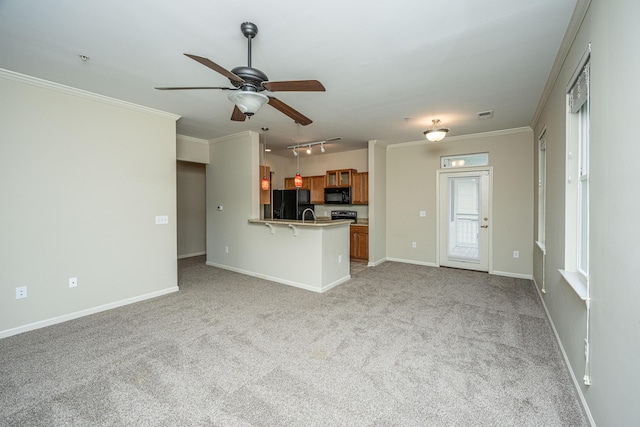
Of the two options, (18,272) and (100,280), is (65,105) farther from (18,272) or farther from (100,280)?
(100,280)

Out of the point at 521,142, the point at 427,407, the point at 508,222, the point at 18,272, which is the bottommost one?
the point at 427,407

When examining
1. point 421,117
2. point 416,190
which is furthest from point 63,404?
point 416,190

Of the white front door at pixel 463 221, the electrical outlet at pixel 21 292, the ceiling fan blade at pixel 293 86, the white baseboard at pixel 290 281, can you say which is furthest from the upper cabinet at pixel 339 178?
the electrical outlet at pixel 21 292

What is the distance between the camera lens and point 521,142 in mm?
4789

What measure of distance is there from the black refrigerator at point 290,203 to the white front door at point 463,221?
2.95 metres

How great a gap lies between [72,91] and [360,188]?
5.12 meters

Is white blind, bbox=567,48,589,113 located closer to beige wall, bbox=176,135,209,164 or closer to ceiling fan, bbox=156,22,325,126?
ceiling fan, bbox=156,22,325,126

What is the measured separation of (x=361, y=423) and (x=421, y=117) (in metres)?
3.99

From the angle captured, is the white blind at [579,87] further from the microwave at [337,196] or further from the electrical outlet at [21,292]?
the electrical outlet at [21,292]

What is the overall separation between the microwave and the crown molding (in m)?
3.90

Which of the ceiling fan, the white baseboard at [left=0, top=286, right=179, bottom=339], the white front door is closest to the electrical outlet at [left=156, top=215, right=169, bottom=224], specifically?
the white baseboard at [left=0, top=286, right=179, bottom=339]

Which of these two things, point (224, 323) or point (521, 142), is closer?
point (224, 323)

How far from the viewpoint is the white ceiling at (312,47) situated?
1872 millimetres

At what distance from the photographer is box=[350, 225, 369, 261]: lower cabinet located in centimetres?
601
